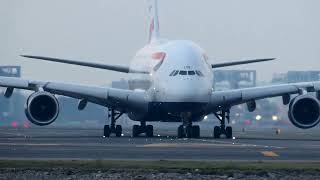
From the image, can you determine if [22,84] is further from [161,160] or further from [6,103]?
[6,103]

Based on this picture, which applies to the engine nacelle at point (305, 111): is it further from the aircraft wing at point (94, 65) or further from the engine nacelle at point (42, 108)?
the engine nacelle at point (42, 108)

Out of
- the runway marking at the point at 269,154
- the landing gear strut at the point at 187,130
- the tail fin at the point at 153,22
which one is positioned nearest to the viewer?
the runway marking at the point at 269,154

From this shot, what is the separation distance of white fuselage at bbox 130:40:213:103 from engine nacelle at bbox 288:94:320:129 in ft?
14.8

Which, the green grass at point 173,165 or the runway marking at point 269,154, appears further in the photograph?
the runway marking at point 269,154

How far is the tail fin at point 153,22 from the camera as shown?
7074cm

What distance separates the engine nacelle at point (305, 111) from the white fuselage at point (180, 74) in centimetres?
450

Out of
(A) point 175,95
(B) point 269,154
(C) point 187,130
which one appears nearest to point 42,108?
(A) point 175,95

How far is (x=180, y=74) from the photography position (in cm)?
5953

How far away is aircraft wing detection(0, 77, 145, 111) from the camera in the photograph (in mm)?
60375

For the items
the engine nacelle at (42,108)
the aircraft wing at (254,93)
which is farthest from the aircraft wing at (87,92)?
the aircraft wing at (254,93)

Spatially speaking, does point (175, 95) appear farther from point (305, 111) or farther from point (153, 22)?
point (153, 22)

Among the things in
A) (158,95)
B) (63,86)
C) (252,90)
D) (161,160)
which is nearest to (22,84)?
(63,86)

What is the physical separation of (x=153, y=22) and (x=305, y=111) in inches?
582

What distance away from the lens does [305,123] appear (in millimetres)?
60281
